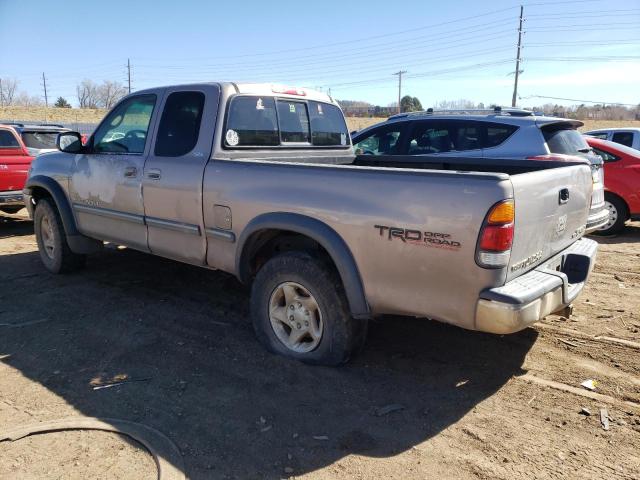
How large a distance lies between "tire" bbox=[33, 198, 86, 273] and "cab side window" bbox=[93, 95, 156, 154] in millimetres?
1133

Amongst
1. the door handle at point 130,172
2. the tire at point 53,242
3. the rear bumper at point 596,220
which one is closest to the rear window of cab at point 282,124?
the door handle at point 130,172

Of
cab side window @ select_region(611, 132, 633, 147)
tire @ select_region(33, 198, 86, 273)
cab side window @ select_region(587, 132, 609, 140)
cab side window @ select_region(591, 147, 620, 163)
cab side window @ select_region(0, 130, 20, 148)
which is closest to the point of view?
tire @ select_region(33, 198, 86, 273)

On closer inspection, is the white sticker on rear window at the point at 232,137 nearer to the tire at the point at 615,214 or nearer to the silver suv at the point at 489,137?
the silver suv at the point at 489,137

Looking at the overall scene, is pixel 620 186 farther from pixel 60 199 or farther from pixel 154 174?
pixel 60 199

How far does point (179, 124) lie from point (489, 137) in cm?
449

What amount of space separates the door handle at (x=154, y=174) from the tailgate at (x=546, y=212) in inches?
116

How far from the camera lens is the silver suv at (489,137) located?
22.2 ft

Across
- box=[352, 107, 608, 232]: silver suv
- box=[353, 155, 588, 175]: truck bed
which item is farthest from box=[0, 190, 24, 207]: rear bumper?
box=[353, 155, 588, 175]: truck bed

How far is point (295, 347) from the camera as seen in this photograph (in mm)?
3818

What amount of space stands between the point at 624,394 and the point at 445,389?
3.77ft

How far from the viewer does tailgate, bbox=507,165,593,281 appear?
291 centimetres

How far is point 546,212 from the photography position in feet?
10.5

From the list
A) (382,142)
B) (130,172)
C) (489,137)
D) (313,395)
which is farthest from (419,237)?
(382,142)

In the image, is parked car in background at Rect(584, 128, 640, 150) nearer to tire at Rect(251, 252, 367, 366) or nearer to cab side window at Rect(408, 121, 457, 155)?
cab side window at Rect(408, 121, 457, 155)
